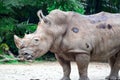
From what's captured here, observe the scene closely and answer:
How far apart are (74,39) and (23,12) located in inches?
407

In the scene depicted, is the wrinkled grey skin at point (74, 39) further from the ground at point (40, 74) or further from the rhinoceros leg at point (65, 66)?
the ground at point (40, 74)

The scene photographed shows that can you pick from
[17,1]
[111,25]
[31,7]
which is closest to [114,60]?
[111,25]

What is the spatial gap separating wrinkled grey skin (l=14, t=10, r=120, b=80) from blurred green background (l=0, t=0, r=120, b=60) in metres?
7.34

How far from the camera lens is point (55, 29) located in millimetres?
7816

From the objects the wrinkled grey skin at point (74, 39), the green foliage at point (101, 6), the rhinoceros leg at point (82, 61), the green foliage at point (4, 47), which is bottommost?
the green foliage at point (4, 47)

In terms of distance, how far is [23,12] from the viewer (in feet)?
58.6

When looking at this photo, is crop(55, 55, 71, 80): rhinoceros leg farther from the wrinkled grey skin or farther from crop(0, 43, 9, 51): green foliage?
crop(0, 43, 9, 51): green foliage

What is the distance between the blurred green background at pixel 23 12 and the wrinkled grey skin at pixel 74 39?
7.34 meters

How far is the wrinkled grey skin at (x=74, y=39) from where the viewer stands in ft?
24.4

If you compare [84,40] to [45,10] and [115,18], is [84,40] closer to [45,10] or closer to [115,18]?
[115,18]

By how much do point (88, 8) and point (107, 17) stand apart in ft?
33.6

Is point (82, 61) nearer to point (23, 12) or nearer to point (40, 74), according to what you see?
point (40, 74)

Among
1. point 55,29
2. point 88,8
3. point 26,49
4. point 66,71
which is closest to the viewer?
point 26,49

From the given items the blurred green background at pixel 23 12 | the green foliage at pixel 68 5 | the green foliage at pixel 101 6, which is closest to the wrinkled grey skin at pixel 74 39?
the green foliage at pixel 68 5
